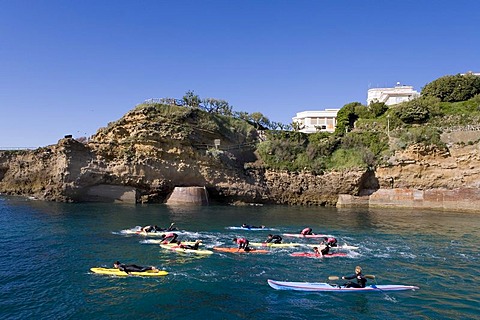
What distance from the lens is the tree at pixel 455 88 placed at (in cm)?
7062

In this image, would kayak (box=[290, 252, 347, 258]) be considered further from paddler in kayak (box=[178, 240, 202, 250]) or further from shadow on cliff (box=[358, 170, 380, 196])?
shadow on cliff (box=[358, 170, 380, 196])

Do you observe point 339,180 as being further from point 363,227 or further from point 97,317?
point 97,317

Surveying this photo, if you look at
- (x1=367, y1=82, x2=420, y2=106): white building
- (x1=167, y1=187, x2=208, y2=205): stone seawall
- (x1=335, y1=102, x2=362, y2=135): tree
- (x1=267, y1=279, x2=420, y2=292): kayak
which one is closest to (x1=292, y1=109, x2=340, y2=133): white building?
(x1=367, y1=82, x2=420, y2=106): white building

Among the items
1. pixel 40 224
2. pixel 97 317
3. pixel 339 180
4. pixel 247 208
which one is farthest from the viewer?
pixel 339 180

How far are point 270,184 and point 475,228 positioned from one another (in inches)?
1127

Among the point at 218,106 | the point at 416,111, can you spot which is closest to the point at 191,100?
the point at 218,106

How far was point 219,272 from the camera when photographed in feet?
68.6

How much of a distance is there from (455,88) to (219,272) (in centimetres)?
6929

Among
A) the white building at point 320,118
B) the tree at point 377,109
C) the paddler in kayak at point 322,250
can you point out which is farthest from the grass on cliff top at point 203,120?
the white building at point 320,118

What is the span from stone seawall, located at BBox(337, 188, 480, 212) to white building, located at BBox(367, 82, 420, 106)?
141 feet

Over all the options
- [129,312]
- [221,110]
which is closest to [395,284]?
[129,312]

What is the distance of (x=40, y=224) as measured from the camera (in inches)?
1324

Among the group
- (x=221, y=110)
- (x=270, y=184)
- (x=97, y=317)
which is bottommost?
(x=97, y=317)

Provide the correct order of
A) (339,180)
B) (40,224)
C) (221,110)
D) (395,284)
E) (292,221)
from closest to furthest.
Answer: (395,284) < (40,224) < (292,221) < (339,180) < (221,110)
